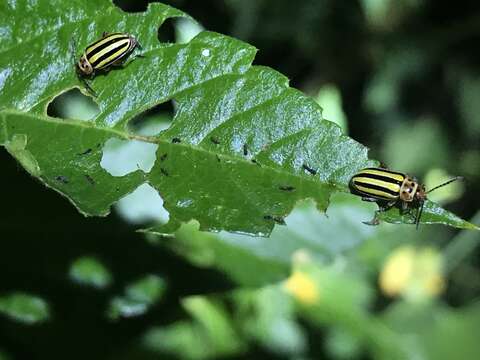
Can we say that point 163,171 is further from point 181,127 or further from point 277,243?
point 277,243

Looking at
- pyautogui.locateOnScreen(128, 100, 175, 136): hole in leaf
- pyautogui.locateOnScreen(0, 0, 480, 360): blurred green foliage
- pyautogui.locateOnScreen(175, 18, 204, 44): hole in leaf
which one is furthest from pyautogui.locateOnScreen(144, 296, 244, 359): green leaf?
pyautogui.locateOnScreen(175, 18, 204, 44): hole in leaf

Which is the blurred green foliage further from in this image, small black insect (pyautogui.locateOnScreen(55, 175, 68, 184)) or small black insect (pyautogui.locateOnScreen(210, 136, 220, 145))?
small black insect (pyautogui.locateOnScreen(210, 136, 220, 145))

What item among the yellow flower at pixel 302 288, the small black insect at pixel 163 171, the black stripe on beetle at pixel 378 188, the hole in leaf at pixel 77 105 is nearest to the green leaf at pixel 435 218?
the black stripe on beetle at pixel 378 188

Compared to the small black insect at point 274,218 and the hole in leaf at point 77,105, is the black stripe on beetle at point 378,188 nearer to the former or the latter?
the small black insect at point 274,218

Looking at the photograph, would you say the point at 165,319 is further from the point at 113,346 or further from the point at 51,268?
the point at 51,268

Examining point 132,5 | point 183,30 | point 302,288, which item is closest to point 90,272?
point 183,30

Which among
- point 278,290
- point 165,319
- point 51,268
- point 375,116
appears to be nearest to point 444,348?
point 375,116
